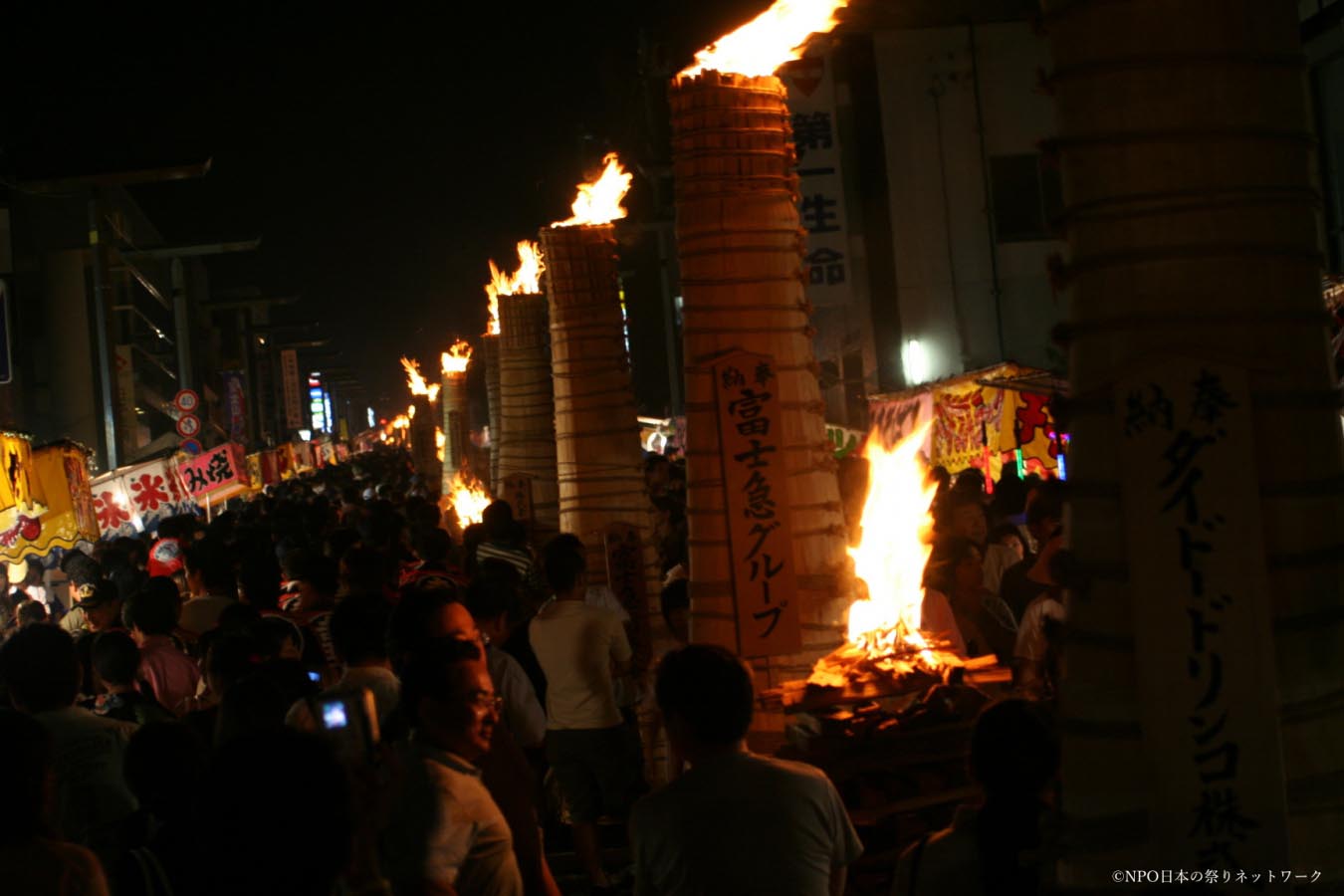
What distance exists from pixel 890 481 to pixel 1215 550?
3.76 meters

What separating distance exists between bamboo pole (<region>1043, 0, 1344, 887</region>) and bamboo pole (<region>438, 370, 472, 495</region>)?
21.6m

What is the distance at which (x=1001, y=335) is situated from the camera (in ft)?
78.8

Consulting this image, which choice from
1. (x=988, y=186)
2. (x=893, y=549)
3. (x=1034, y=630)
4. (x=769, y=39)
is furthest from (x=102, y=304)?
(x=1034, y=630)

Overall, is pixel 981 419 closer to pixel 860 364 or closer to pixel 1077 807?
pixel 860 364

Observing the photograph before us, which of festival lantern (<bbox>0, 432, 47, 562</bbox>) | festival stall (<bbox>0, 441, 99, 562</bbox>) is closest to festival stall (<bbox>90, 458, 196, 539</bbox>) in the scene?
festival stall (<bbox>0, 441, 99, 562</bbox>)

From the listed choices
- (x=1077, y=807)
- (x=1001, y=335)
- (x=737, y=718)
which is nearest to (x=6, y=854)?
(x=737, y=718)

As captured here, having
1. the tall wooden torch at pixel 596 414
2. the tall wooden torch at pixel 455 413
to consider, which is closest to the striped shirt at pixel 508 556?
the tall wooden torch at pixel 596 414

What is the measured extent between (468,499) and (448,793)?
59.6 ft

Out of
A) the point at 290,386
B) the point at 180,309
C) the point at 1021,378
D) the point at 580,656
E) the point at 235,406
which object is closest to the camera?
the point at 580,656

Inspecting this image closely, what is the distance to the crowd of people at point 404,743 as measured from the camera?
2.63 m

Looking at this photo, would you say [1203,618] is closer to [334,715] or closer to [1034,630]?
[334,715]

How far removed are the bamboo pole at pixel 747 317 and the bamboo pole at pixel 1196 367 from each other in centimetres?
331

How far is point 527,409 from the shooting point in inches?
562

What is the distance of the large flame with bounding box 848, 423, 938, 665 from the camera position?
6.66 metres
